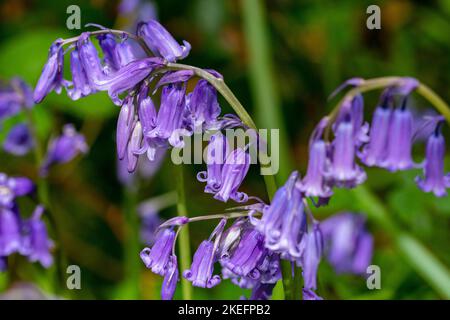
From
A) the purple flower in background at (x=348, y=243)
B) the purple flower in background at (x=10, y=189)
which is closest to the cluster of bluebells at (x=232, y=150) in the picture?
the purple flower in background at (x=10, y=189)

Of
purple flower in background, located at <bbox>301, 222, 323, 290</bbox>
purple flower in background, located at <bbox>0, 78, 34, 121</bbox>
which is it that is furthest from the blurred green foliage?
purple flower in background, located at <bbox>301, 222, 323, 290</bbox>

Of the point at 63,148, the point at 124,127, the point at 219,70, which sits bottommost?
the point at 124,127

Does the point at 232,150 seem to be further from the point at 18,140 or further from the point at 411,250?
the point at 18,140

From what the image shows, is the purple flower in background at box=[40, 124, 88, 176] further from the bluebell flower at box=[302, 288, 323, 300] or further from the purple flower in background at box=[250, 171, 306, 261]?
the purple flower in background at box=[250, 171, 306, 261]

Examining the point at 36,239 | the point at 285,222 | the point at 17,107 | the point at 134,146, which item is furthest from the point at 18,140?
the point at 285,222
